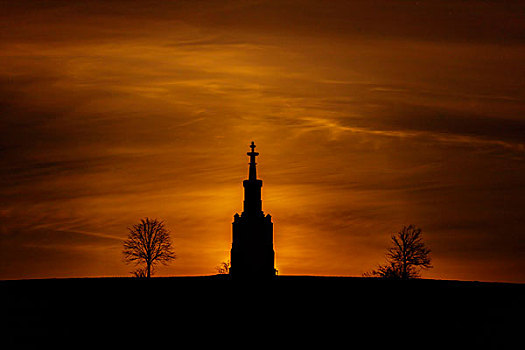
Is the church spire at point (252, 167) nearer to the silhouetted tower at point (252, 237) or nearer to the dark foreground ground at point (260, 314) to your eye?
the silhouetted tower at point (252, 237)

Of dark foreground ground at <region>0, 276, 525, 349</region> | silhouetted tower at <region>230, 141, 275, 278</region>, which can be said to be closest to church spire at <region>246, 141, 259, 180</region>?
silhouetted tower at <region>230, 141, 275, 278</region>

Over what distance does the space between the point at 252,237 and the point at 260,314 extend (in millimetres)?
49018

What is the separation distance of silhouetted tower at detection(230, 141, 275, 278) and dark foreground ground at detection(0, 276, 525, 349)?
38066 millimetres

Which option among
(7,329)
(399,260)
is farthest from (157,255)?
(7,329)

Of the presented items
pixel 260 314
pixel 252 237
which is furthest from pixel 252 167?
pixel 260 314

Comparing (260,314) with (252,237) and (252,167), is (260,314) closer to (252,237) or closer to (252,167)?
(252,237)

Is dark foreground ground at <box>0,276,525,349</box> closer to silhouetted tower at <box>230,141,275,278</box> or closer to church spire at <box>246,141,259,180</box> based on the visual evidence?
silhouetted tower at <box>230,141,275,278</box>

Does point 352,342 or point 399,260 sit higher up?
point 399,260

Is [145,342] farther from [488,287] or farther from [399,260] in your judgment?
[399,260]

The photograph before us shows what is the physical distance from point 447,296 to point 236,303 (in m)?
12.5

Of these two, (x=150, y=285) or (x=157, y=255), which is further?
(x=157, y=255)

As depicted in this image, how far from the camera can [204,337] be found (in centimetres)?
5022

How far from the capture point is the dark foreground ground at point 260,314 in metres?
50.4

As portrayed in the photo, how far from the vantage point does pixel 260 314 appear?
53.4 meters
